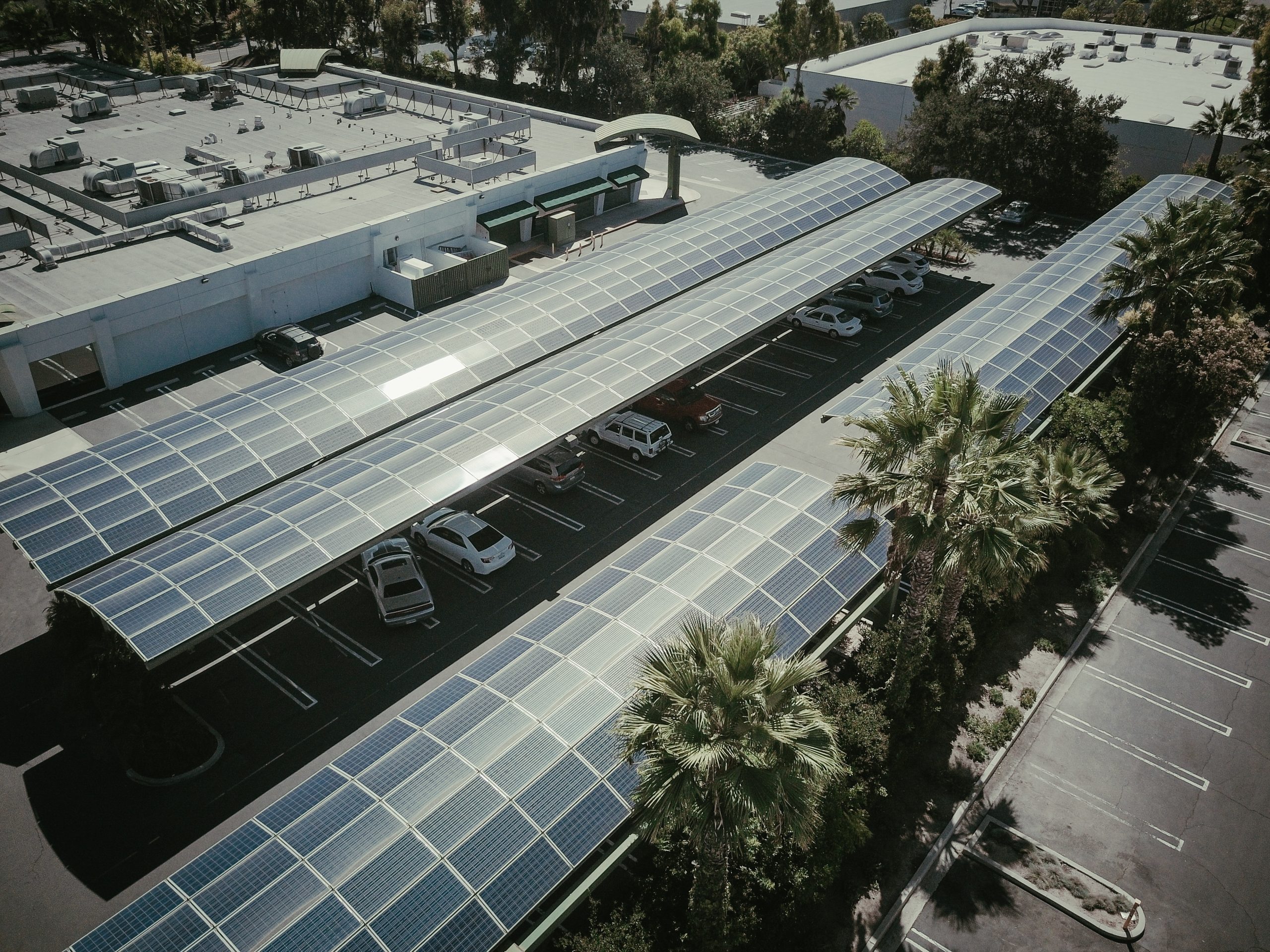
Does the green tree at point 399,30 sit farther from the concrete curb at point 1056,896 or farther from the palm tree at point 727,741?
the concrete curb at point 1056,896

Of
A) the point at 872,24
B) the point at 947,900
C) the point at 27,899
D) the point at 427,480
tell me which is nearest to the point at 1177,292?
the point at 947,900

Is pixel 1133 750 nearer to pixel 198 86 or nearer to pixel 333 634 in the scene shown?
pixel 333 634

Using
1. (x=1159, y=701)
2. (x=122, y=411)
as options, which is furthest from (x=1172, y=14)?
(x=122, y=411)

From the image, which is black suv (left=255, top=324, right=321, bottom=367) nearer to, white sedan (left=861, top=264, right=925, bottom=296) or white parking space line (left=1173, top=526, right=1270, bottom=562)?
white sedan (left=861, top=264, right=925, bottom=296)

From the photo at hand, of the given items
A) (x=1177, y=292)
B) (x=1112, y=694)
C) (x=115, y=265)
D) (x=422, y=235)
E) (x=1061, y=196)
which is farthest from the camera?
(x=1061, y=196)

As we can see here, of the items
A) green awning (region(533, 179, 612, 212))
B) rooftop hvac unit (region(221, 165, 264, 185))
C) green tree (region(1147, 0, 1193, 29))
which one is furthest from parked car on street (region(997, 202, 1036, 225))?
green tree (region(1147, 0, 1193, 29))

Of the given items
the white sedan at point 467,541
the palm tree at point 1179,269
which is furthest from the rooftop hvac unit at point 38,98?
the palm tree at point 1179,269

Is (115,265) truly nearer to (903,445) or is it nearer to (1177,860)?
(903,445)

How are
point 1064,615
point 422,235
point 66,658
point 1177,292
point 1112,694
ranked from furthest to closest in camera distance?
point 422,235 < point 1177,292 < point 1064,615 < point 1112,694 < point 66,658
